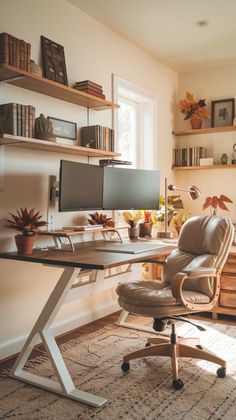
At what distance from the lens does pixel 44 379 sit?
2299 mm

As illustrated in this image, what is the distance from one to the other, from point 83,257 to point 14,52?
4.30 feet

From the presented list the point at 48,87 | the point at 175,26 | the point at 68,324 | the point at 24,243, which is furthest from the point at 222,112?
the point at 24,243

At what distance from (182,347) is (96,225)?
1090 millimetres

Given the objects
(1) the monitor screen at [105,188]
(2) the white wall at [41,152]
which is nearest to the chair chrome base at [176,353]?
(2) the white wall at [41,152]

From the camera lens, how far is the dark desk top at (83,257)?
2.13 m

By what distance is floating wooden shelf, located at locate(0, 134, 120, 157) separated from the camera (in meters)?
2.44

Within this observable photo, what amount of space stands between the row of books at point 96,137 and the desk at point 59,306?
1095 mm

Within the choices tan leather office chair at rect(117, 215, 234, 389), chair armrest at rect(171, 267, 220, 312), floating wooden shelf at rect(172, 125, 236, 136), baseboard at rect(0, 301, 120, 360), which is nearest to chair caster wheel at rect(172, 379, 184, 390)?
tan leather office chair at rect(117, 215, 234, 389)

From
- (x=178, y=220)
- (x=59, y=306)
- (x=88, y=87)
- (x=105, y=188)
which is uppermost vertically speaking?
(x=88, y=87)

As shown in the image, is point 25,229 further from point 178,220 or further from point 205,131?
point 205,131

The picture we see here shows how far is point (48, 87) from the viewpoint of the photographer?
277 cm

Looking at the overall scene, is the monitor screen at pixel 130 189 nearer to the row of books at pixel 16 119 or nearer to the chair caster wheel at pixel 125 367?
the row of books at pixel 16 119

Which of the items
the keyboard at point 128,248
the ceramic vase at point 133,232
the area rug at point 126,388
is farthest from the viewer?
the ceramic vase at point 133,232

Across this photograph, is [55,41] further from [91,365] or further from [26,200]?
[91,365]
